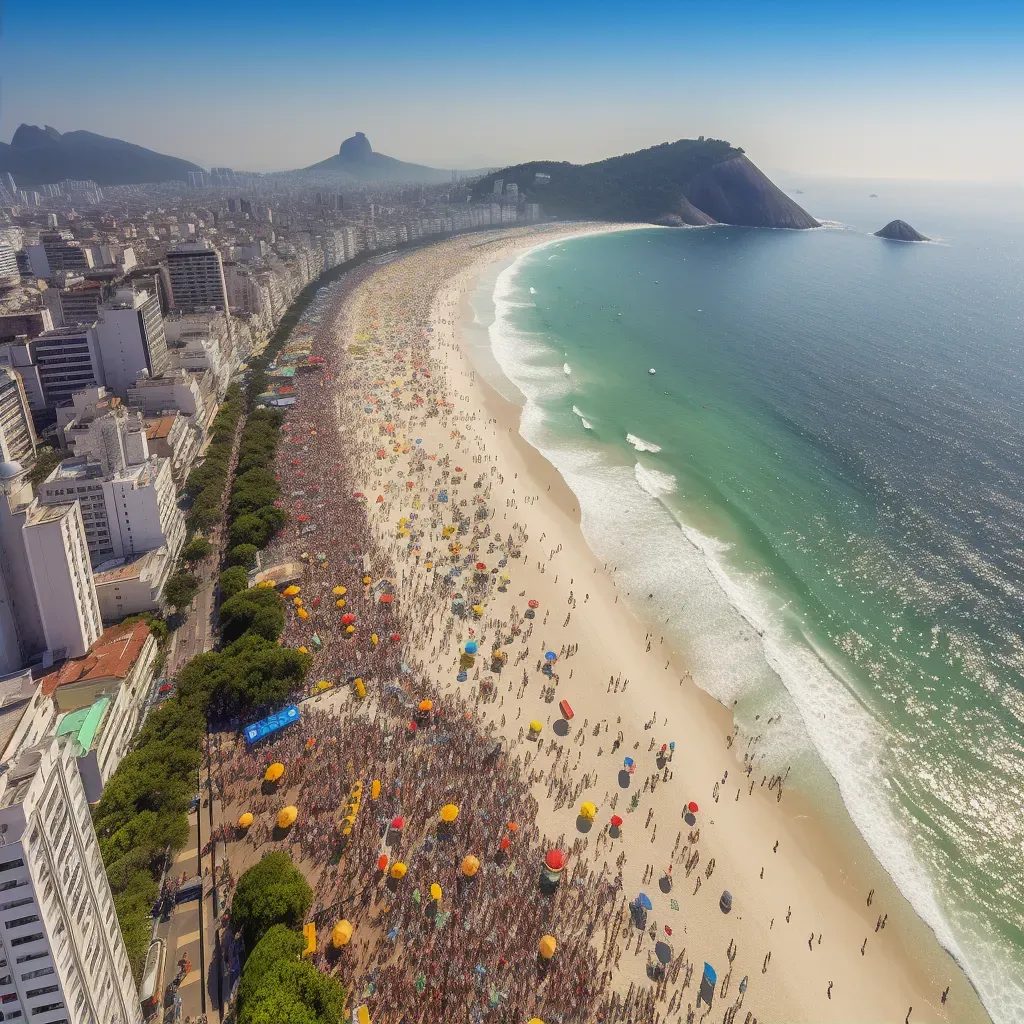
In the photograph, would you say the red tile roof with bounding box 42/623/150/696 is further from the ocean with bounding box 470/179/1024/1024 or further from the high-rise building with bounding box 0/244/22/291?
the high-rise building with bounding box 0/244/22/291

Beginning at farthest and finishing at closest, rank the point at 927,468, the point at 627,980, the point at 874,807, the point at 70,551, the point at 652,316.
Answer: the point at 652,316
the point at 927,468
the point at 70,551
the point at 874,807
the point at 627,980

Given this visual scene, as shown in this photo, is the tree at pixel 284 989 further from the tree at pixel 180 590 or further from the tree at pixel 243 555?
the tree at pixel 243 555

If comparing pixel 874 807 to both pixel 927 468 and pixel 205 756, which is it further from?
pixel 927 468

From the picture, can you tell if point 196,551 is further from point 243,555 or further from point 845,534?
point 845,534

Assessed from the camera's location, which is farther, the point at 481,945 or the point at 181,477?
the point at 181,477

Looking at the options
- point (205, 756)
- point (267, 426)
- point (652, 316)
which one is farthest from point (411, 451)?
point (652, 316)
